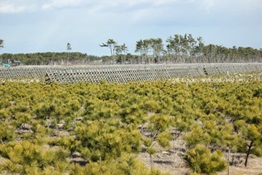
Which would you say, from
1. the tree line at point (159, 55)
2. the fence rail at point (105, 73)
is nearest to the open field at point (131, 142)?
the fence rail at point (105, 73)

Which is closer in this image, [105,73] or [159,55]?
[105,73]

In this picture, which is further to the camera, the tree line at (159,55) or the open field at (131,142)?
the tree line at (159,55)

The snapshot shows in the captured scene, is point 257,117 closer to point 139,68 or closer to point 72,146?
point 72,146

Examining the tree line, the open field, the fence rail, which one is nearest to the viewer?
the open field

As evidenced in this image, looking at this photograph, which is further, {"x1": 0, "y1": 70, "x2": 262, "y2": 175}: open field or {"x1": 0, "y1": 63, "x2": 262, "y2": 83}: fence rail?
{"x1": 0, "y1": 63, "x2": 262, "y2": 83}: fence rail

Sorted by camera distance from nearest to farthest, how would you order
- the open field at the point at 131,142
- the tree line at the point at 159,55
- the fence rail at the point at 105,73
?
1. the open field at the point at 131,142
2. the fence rail at the point at 105,73
3. the tree line at the point at 159,55

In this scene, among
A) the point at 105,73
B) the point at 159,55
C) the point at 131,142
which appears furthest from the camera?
the point at 159,55

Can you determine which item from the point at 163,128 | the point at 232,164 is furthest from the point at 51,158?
the point at 232,164

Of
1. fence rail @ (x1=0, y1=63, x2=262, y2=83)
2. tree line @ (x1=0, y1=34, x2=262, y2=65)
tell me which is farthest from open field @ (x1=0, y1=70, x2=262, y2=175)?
tree line @ (x1=0, y1=34, x2=262, y2=65)

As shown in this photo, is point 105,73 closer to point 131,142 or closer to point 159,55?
point 131,142

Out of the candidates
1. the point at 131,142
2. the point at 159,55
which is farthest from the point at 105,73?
the point at 159,55

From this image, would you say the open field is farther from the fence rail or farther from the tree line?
the tree line

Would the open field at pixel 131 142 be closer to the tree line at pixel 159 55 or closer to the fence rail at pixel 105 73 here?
the fence rail at pixel 105 73

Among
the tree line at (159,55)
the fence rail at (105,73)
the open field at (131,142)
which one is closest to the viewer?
the open field at (131,142)
